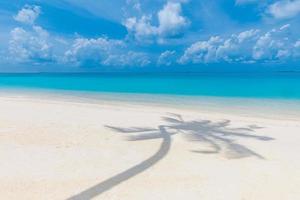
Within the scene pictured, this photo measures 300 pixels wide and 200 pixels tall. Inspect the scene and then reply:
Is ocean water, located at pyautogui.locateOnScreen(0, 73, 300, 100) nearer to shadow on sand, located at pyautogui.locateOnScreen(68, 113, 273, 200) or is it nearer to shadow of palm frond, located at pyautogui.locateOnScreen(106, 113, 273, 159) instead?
shadow of palm frond, located at pyautogui.locateOnScreen(106, 113, 273, 159)

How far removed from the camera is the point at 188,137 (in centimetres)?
989

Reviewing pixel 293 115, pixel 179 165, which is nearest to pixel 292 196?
pixel 179 165

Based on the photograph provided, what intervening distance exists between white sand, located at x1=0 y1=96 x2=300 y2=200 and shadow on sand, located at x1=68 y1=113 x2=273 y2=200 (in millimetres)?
27

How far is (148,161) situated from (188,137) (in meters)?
2.85

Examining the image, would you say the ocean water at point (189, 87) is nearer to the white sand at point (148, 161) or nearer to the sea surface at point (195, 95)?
the sea surface at point (195, 95)

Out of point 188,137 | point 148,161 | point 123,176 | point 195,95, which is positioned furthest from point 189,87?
point 123,176

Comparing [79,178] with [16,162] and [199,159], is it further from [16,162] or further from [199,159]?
[199,159]

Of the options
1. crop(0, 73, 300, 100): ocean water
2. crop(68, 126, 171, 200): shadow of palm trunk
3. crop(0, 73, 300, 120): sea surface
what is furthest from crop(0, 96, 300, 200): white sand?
crop(0, 73, 300, 100): ocean water

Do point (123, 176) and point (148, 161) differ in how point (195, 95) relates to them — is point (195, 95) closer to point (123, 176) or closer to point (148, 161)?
point (148, 161)

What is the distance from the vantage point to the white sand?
561 centimetres

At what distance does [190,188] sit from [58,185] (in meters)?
2.37

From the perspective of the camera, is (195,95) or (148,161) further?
(195,95)

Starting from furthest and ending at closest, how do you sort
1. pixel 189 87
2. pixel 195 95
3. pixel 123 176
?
pixel 189 87, pixel 195 95, pixel 123 176

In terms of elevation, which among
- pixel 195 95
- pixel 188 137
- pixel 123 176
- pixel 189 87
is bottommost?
pixel 123 176
